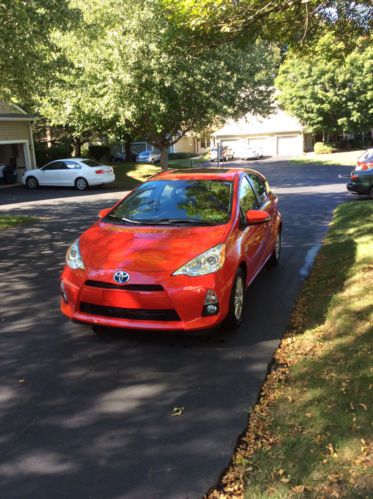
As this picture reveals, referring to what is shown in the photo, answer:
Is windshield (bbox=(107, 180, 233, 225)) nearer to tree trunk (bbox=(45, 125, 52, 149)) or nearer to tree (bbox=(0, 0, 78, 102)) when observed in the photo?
tree (bbox=(0, 0, 78, 102))

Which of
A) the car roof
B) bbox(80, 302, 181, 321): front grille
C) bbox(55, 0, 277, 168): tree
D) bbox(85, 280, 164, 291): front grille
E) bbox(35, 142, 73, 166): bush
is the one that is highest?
bbox(55, 0, 277, 168): tree

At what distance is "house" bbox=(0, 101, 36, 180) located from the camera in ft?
74.4


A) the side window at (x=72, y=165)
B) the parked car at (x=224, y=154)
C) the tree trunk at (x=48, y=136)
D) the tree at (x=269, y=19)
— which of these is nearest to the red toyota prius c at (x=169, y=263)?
the tree at (x=269, y=19)

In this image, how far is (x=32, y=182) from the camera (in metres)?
22.4

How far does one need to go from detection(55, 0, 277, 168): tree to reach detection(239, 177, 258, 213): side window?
12542mm

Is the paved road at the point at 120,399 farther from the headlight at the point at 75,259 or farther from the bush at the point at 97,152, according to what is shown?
the bush at the point at 97,152

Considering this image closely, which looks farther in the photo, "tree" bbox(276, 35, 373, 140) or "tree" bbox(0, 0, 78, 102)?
"tree" bbox(276, 35, 373, 140)

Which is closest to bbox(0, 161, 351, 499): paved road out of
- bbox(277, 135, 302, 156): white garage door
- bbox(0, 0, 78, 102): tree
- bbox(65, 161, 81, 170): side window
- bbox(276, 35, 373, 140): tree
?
bbox(0, 0, 78, 102): tree

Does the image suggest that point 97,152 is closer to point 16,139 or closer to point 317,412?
point 16,139

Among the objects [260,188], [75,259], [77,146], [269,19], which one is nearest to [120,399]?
[75,259]

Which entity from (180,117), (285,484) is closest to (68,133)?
(180,117)

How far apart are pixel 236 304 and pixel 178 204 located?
56.9 inches

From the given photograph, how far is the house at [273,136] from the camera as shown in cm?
5244

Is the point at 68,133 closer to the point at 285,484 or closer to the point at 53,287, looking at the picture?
the point at 53,287
